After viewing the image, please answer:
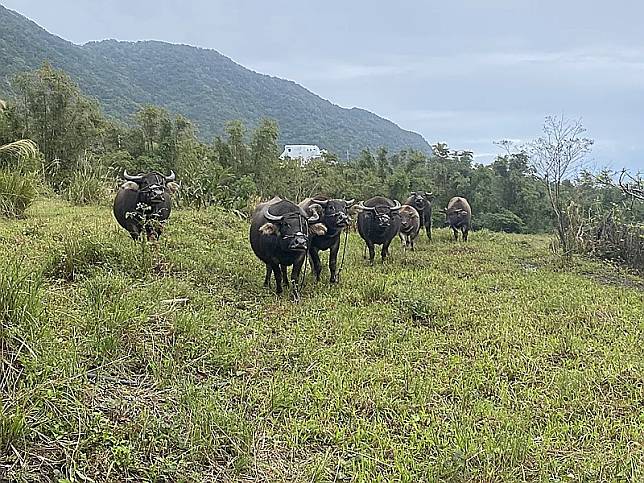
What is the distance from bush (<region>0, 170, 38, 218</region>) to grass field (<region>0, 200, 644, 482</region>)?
11.1 ft

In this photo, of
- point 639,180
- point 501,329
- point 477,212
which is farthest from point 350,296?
point 477,212

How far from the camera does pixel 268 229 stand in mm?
6293

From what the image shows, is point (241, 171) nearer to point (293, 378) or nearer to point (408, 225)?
point (408, 225)

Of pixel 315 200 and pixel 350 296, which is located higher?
pixel 315 200

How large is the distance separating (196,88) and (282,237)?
131 ft

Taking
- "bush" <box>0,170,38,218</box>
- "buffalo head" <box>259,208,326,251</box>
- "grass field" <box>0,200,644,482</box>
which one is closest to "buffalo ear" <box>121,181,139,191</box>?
"grass field" <box>0,200,644,482</box>

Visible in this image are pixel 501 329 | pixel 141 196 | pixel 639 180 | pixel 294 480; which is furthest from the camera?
pixel 639 180

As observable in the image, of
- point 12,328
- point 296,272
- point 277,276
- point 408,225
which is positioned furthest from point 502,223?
point 12,328

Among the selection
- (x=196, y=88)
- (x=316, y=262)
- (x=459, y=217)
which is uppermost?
(x=196, y=88)

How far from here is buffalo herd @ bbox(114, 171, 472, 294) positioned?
21.1 ft

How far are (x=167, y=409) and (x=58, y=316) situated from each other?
1.24 metres

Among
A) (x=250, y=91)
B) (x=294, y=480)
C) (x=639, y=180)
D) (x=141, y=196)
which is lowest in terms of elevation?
(x=294, y=480)

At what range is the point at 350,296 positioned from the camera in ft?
21.4

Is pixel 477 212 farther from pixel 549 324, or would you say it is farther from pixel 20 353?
pixel 20 353
